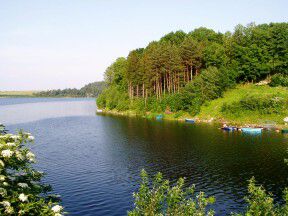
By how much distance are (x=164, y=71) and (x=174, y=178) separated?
274 ft

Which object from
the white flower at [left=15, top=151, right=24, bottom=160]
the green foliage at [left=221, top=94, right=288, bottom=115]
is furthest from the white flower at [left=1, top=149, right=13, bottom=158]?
the green foliage at [left=221, top=94, right=288, bottom=115]

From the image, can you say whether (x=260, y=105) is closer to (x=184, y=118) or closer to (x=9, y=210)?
(x=184, y=118)

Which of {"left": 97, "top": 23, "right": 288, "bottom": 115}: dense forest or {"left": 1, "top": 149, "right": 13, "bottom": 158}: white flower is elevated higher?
{"left": 97, "top": 23, "right": 288, "bottom": 115}: dense forest

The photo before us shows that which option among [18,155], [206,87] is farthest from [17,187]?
[206,87]

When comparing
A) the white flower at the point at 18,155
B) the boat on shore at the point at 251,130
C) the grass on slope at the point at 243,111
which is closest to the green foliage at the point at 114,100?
the grass on slope at the point at 243,111

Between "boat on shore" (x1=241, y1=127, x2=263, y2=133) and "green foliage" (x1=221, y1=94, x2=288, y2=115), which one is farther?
"green foliage" (x1=221, y1=94, x2=288, y2=115)

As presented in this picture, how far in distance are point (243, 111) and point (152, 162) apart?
55964 millimetres

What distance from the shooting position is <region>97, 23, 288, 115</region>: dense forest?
120m

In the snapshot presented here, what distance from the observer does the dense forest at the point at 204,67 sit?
119562 mm

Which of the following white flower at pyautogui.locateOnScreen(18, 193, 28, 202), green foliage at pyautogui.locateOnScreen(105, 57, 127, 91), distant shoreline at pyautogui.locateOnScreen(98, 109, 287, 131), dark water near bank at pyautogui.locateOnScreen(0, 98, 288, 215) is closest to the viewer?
white flower at pyautogui.locateOnScreen(18, 193, 28, 202)

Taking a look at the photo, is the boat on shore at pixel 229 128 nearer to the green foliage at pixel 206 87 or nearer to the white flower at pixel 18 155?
the green foliage at pixel 206 87

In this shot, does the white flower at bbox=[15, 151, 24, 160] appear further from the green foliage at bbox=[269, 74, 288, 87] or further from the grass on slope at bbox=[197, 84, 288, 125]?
the green foliage at bbox=[269, 74, 288, 87]

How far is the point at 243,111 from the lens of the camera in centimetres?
10675

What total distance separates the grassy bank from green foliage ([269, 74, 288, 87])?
8.41 feet
